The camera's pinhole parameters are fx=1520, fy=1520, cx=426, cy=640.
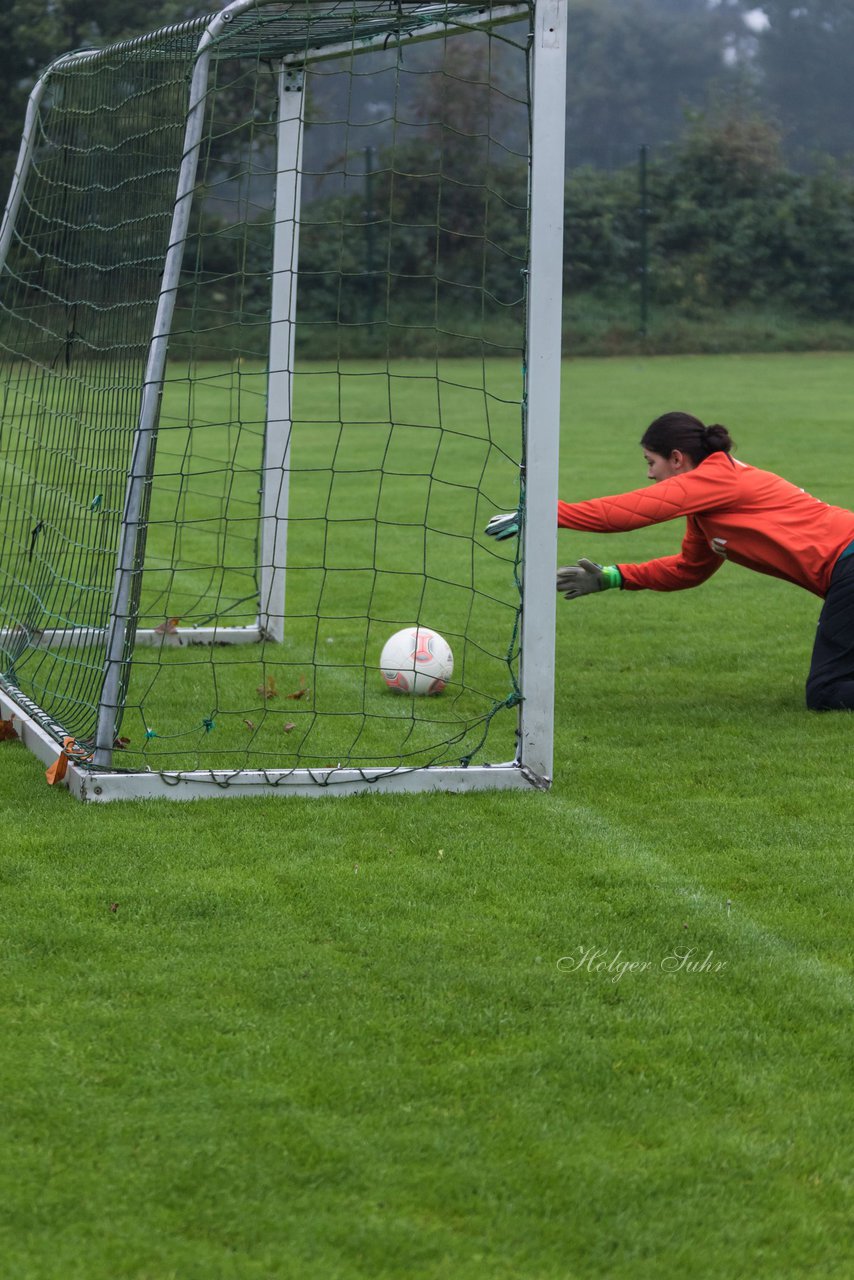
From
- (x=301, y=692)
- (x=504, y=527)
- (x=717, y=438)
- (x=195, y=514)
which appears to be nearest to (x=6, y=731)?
(x=301, y=692)

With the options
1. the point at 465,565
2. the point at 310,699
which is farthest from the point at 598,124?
the point at 310,699

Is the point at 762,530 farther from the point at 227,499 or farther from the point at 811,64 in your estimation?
the point at 811,64

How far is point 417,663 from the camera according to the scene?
6031 millimetres

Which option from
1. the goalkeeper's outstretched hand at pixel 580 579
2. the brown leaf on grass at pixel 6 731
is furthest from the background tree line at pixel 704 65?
the brown leaf on grass at pixel 6 731

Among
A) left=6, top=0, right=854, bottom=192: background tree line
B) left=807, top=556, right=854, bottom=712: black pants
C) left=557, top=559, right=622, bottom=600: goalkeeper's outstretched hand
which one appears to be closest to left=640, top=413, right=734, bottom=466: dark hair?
left=557, top=559, right=622, bottom=600: goalkeeper's outstretched hand

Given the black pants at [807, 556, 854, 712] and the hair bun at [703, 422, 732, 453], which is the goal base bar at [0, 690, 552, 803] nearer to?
the black pants at [807, 556, 854, 712]

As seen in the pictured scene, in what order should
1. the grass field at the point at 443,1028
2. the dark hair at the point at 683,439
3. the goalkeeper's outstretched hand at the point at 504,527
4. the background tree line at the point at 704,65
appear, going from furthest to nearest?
1. the background tree line at the point at 704,65
2. the dark hair at the point at 683,439
3. the goalkeeper's outstretched hand at the point at 504,527
4. the grass field at the point at 443,1028

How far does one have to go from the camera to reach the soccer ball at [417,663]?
6051mm

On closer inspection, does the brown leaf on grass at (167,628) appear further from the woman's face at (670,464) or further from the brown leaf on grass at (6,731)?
the woman's face at (670,464)

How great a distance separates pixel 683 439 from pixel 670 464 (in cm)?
11

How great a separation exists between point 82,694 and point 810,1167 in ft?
12.0

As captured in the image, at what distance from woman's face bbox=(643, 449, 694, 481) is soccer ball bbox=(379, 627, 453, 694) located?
1094mm

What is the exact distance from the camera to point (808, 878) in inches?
159

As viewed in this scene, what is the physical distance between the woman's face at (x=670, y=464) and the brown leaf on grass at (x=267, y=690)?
1.72 m
